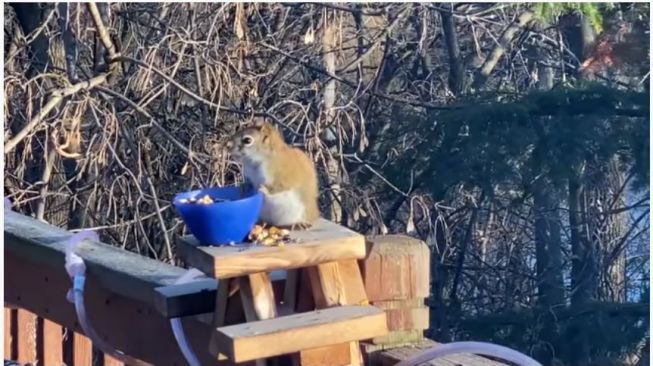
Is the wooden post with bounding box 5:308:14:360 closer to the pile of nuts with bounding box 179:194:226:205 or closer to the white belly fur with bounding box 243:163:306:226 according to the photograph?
the white belly fur with bounding box 243:163:306:226

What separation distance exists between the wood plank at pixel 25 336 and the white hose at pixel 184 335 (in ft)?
2.05

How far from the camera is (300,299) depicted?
4.09ft

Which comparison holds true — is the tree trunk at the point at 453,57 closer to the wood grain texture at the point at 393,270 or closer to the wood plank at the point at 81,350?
the wood plank at the point at 81,350

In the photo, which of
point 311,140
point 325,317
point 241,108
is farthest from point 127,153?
point 325,317

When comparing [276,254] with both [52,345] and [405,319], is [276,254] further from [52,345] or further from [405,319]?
[52,345]

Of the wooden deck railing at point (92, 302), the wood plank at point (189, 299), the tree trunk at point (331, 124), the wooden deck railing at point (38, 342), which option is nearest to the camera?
the wood plank at point (189, 299)

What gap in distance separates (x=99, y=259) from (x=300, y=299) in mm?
453

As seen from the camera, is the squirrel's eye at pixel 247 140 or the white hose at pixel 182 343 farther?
the squirrel's eye at pixel 247 140

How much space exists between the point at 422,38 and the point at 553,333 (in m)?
1.47

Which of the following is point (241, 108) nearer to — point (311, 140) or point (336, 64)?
point (311, 140)

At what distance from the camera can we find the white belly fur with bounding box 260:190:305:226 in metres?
1.38

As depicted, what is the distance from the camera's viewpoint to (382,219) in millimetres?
4473

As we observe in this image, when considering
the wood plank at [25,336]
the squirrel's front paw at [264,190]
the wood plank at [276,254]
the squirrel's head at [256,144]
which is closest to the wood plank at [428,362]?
the wood plank at [276,254]

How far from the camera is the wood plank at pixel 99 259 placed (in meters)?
1.49
